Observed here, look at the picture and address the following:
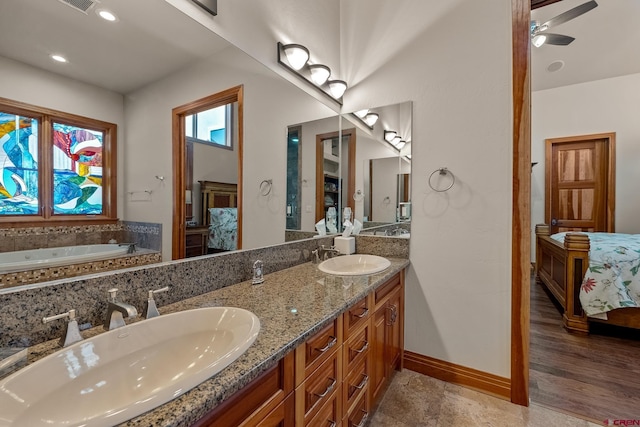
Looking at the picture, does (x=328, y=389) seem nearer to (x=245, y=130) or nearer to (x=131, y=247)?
(x=131, y=247)

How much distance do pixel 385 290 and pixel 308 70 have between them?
64.4 inches

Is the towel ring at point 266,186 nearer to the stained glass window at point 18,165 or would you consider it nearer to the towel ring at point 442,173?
the stained glass window at point 18,165

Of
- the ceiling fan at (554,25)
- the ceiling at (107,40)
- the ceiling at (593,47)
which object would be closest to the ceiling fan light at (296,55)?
the ceiling at (107,40)

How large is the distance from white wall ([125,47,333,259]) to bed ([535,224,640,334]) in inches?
105

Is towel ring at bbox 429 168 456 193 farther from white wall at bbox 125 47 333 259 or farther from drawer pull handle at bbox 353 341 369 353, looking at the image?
drawer pull handle at bbox 353 341 369 353

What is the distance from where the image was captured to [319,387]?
103cm

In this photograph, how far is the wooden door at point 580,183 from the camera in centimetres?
422

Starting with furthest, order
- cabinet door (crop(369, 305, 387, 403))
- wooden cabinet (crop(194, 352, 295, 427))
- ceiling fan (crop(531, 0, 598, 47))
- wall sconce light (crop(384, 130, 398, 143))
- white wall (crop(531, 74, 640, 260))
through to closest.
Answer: white wall (crop(531, 74, 640, 260)) < ceiling fan (crop(531, 0, 598, 47)) < wall sconce light (crop(384, 130, 398, 143)) < cabinet door (crop(369, 305, 387, 403)) < wooden cabinet (crop(194, 352, 295, 427))

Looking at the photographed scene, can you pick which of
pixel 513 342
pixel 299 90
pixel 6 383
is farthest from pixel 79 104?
pixel 513 342

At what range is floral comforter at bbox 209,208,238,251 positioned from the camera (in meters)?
1.28

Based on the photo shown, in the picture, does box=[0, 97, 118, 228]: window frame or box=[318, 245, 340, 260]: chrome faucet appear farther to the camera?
box=[318, 245, 340, 260]: chrome faucet

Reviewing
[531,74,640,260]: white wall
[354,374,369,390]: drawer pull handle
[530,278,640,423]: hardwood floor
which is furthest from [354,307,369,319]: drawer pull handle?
[531,74,640,260]: white wall

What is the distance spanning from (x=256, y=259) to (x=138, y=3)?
1.16 meters

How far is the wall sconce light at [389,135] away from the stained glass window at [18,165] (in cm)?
198
